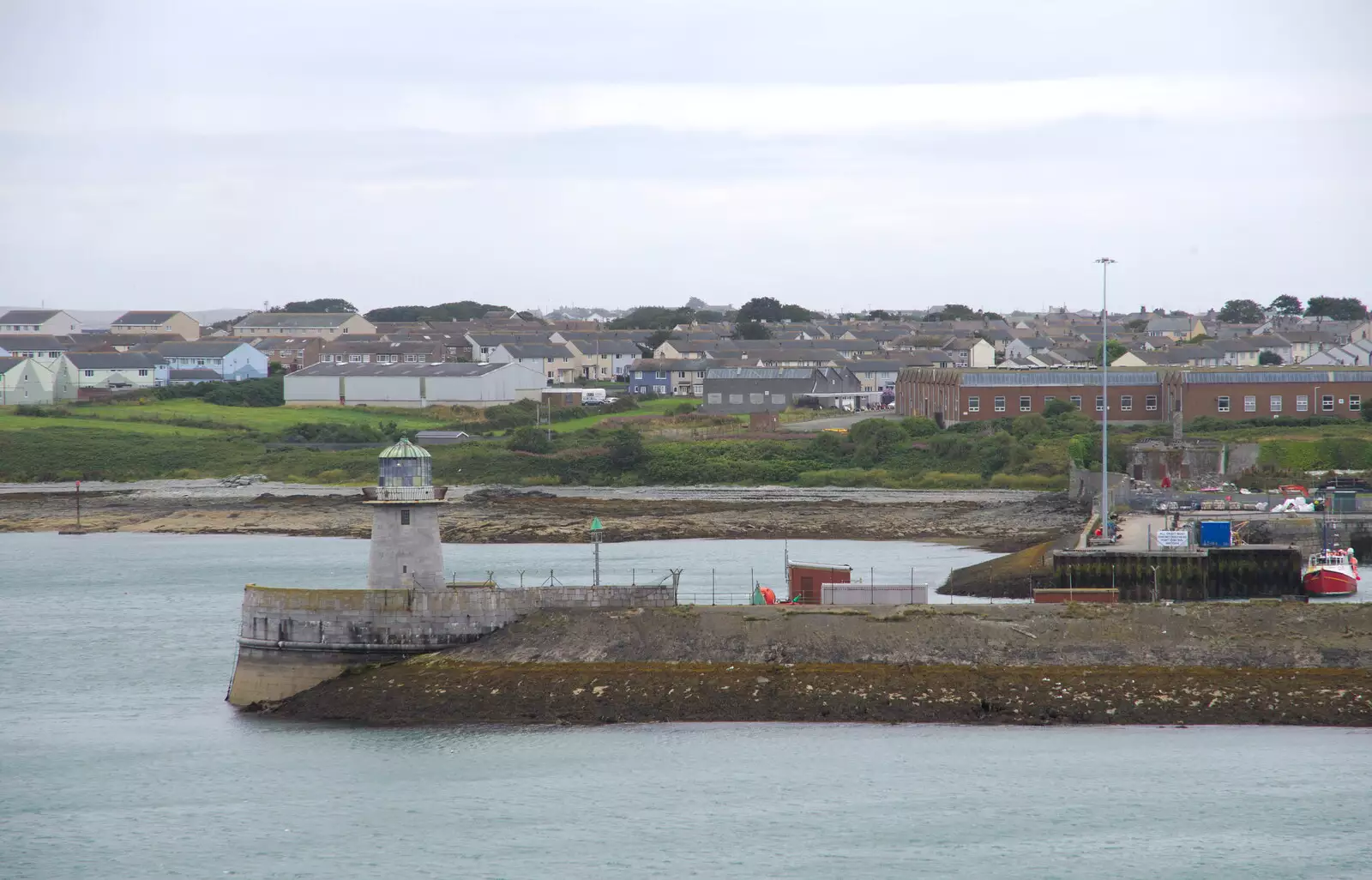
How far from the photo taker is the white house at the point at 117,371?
106875mm

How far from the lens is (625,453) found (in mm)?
76250

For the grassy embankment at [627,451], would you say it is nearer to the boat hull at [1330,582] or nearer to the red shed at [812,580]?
the boat hull at [1330,582]

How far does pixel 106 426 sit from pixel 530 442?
2471cm

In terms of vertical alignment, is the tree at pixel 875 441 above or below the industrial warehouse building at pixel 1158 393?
below

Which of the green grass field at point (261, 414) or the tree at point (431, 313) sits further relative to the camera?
the tree at point (431, 313)

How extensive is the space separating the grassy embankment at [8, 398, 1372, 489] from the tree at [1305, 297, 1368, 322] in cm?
10876

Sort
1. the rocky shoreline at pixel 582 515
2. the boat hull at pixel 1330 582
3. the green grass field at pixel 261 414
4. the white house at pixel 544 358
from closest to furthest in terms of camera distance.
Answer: the boat hull at pixel 1330 582 < the rocky shoreline at pixel 582 515 < the green grass field at pixel 261 414 < the white house at pixel 544 358

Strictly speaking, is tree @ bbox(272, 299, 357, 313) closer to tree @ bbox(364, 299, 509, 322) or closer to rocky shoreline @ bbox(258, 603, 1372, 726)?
tree @ bbox(364, 299, 509, 322)

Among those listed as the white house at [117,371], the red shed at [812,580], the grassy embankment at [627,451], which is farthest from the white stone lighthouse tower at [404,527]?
the white house at [117,371]

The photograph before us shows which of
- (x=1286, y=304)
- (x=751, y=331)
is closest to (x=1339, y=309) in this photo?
(x=1286, y=304)

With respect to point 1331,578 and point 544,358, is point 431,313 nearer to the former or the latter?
point 544,358

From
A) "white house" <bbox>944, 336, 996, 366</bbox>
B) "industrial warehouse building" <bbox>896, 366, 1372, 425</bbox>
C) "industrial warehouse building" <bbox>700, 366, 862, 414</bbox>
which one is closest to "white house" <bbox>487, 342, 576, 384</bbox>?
"industrial warehouse building" <bbox>700, 366, 862, 414</bbox>

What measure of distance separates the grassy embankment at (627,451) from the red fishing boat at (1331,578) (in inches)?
883

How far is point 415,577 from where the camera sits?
104 feet
